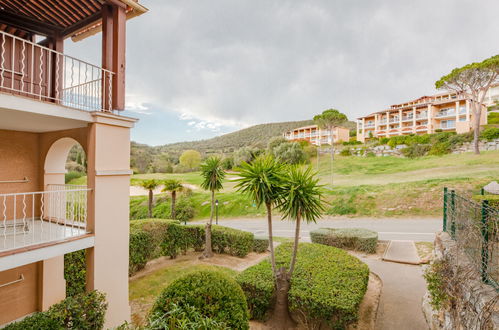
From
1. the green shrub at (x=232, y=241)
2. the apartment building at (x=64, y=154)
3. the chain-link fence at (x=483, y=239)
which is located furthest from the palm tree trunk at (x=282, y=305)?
the green shrub at (x=232, y=241)

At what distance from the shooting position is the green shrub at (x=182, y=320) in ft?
10.4

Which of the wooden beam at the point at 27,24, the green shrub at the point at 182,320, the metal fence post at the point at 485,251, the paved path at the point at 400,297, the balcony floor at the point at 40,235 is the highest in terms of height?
the wooden beam at the point at 27,24

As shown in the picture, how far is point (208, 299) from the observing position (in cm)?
379

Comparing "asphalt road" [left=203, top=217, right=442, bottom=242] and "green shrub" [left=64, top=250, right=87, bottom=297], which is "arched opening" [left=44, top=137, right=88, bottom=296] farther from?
"asphalt road" [left=203, top=217, right=442, bottom=242]

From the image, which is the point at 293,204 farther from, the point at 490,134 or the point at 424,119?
the point at 424,119

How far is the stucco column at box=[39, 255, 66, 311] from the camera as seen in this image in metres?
6.13

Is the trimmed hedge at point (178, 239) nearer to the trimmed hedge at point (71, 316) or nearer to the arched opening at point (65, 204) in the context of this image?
the arched opening at point (65, 204)

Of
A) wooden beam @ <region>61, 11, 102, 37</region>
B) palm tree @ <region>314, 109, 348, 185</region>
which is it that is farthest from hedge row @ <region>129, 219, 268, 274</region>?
palm tree @ <region>314, 109, 348, 185</region>

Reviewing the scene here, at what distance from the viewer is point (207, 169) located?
12.7 meters

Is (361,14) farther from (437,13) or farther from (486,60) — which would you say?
(486,60)

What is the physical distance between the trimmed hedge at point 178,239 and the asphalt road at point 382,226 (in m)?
3.81

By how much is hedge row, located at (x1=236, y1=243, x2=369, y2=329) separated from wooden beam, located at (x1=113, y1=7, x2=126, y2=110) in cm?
535

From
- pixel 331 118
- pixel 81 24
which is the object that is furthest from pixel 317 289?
pixel 331 118

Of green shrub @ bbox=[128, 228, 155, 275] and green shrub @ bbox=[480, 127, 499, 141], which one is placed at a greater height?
green shrub @ bbox=[480, 127, 499, 141]
